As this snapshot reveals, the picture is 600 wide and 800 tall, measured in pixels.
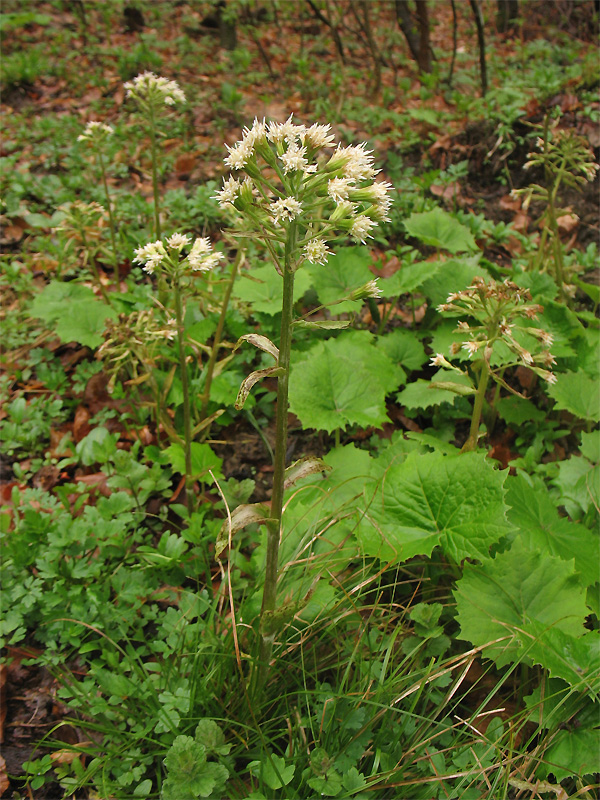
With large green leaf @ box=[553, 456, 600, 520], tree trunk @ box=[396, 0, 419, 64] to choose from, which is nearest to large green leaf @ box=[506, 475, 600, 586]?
large green leaf @ box=[553, 456, 600, 520]

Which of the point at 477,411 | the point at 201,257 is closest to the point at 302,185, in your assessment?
the point at 201,257

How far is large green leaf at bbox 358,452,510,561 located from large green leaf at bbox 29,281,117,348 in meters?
1.71

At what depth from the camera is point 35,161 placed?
483 cm

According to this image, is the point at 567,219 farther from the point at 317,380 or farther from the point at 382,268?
the point at 317,380

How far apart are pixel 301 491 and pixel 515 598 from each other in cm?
91

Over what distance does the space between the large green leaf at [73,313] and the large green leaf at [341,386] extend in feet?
3.74

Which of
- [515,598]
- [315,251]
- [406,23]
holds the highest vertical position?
[406,23]

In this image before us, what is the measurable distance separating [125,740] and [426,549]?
3.79ft

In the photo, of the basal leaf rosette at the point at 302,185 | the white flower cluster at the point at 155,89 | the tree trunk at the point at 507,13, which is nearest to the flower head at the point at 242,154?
the basal leaf rosette at the point at 302,185

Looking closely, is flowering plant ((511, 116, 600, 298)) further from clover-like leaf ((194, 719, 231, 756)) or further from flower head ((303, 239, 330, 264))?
clover-like leaf ((194, 719, 231, 756))

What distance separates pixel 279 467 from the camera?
1525 millimetres

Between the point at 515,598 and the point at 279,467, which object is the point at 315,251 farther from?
the point at 515,598

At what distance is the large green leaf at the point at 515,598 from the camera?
1.79 meters

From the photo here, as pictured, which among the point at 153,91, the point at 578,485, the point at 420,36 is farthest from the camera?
the point at 420,36
